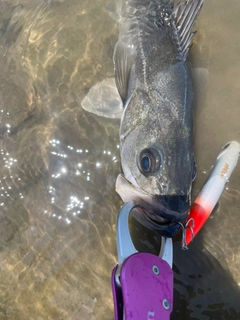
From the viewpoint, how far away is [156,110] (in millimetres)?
3182

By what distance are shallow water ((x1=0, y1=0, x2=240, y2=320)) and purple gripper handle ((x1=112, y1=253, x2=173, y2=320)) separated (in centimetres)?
83

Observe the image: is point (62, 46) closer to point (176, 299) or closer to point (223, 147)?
point (223, 147)

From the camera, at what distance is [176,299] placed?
3.14 m

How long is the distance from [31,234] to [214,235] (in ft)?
5.78

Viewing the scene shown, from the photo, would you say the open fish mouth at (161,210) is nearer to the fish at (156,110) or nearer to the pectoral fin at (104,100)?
the fish at (156,110)

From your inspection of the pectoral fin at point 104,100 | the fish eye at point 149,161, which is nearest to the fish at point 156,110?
the fish eye at point 149,161

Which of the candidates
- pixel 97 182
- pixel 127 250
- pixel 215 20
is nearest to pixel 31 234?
pixel 97 182

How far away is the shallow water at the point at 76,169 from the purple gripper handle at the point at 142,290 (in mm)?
828

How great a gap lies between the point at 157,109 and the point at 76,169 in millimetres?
1027

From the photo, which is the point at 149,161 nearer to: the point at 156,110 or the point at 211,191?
the point at 156,110

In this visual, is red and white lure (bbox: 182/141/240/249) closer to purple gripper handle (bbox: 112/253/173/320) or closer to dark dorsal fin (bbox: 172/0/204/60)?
purple gripper handle (bbox: 112/253/173/320)

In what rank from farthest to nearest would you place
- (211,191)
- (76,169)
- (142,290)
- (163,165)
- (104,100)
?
(104,100), (76,169), (211,191), (163,165), (142,290)

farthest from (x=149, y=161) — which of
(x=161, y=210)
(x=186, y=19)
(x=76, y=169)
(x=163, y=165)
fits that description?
(x=186, y=19)

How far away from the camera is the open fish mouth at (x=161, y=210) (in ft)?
9.18
